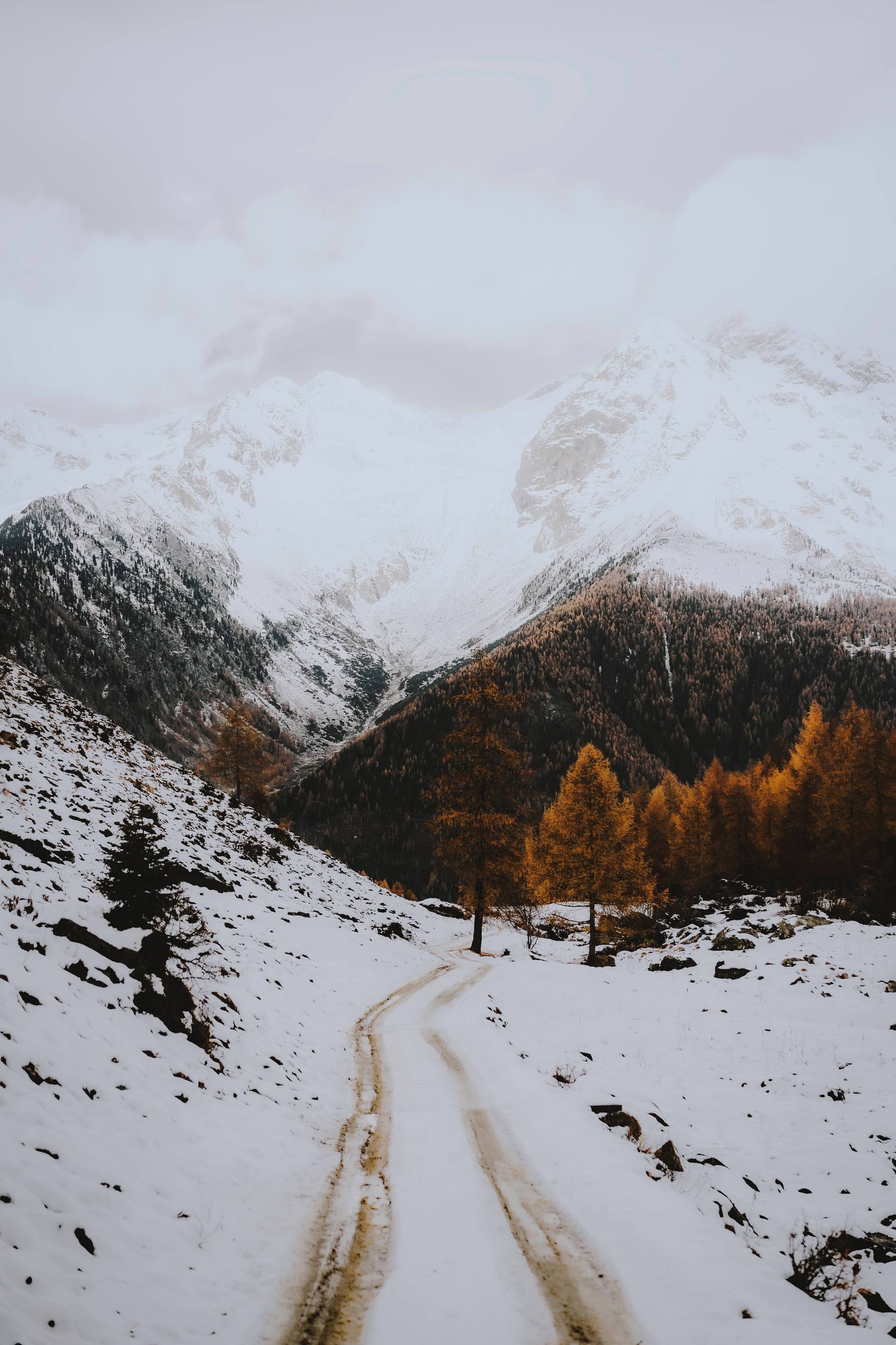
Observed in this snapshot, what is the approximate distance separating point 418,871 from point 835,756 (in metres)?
84.2

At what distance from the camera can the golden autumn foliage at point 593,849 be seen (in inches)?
1256

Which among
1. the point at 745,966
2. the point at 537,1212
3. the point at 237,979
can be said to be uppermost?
the point at 537,1212

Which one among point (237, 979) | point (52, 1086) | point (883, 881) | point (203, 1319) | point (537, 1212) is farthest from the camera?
point (883, 881)

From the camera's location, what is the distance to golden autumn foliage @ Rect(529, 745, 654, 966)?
105 ft

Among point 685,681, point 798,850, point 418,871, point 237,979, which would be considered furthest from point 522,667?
point 237,979

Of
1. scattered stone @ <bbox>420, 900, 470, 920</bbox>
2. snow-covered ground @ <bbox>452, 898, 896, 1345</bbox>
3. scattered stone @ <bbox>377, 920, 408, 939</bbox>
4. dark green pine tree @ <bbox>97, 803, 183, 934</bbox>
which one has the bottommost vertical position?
scattered stone @ <bbox>420, 900, 470, 920</bbox>

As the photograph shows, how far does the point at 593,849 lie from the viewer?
105 feet

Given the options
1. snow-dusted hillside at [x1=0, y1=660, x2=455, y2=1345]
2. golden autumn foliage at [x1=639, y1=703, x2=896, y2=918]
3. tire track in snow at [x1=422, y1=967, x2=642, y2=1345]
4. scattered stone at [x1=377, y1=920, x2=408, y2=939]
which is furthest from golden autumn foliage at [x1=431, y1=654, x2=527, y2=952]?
tire track in snow at [x1=422, y1=967, x2=642, y2=1345]

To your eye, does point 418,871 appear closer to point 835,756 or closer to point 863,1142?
point 835,756

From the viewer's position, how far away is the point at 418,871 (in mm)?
111938

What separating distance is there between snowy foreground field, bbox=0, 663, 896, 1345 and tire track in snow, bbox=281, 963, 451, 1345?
0.03m

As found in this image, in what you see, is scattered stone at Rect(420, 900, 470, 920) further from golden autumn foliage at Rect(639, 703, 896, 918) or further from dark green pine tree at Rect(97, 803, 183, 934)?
dark green pine tree at Rect(97, 803, 183, 934)

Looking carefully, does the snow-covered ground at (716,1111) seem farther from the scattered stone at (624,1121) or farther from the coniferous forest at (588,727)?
the coniferous forest at (588,727)

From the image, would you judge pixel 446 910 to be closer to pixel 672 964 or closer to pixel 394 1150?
pixel 672 964
